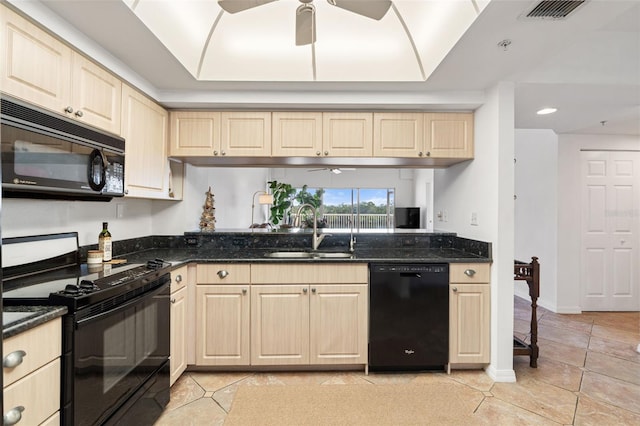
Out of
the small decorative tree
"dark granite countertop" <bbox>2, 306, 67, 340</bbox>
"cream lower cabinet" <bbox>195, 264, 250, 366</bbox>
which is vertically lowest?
"cream lower cabinet" <bbox>195, 264, 250, 366</bbox>

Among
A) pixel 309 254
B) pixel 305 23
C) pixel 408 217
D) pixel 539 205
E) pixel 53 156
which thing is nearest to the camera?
pixel 53 156

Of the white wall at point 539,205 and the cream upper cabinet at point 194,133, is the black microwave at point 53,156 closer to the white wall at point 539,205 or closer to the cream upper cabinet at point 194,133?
the cream upper cabinet at point 194,133

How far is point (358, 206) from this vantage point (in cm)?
890

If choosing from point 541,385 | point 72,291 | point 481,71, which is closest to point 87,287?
point 72,291

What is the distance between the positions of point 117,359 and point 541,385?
2.83 metres

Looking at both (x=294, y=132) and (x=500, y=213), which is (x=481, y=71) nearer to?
(x=500, y=213)

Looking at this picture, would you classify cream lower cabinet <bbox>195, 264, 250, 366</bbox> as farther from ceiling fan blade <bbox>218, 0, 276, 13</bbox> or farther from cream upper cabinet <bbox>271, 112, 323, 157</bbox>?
ceiling fan blade <bbox>218, 0, 276, 13</bbox>

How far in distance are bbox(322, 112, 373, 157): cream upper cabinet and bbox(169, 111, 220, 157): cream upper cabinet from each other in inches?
37.2

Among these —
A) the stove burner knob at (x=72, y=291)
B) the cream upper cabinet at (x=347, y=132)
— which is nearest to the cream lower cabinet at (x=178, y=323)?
the stove burner knob at (x=72, y=291)

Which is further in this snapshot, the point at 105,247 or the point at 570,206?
the point at 570,206

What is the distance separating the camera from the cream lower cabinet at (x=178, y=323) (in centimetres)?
216

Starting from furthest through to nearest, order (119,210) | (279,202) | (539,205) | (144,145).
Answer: (279,202)
(539,205)
(119,210)
(144,145)

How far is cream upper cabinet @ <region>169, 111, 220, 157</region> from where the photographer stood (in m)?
2.66

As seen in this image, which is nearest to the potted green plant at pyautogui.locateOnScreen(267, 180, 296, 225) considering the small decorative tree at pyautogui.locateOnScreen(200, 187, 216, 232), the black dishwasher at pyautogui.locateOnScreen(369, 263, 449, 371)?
the small decorative tree at pyautogui.locateOnScreen(200, 187, 216, 232)
